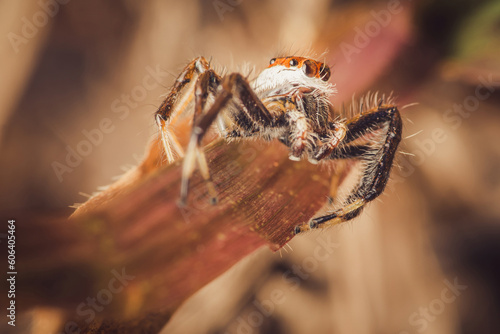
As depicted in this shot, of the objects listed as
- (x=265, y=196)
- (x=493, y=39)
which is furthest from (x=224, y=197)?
(x=493, y=39)

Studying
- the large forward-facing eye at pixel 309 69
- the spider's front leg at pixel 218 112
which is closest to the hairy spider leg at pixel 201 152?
the spider's front leg at pixel 218 112

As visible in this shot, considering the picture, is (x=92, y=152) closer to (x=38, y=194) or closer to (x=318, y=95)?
(x=38, y=194)

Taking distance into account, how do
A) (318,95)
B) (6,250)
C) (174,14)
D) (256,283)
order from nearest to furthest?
(6,250) → (318,95) → (256,283) → (174,14)

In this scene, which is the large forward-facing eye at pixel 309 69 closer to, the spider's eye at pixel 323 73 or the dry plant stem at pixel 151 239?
the spider's eye at pixel 323 73

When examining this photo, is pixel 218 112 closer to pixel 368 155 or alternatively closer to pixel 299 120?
pixel 299 120

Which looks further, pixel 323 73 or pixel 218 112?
pixel 323 73

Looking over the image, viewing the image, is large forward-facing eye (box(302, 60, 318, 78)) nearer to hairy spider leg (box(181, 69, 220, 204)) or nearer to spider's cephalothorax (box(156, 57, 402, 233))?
spider's cephalothorax (box(156, 57, 402, 233))

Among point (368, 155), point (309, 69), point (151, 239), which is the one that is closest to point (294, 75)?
point (309, 69)
